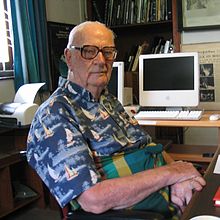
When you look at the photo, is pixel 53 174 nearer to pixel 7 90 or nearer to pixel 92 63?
pixel 92 63

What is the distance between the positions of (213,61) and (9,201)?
6.61ft

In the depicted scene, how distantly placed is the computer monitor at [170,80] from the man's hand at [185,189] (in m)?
1.25

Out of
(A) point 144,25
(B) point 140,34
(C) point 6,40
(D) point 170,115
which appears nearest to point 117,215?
(D) point 170,115

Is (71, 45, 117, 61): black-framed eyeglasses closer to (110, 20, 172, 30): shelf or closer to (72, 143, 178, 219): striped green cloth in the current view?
(72, 143, 178, 219): striped green cloth

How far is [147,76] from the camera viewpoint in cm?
271

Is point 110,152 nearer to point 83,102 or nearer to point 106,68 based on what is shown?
point 83,102

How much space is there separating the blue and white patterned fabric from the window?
55.1 inches

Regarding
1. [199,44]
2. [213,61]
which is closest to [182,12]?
[199,44]

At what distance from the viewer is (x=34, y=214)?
8.14 ft

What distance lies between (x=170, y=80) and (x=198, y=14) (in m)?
0.78

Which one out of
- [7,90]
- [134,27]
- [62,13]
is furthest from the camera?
[134,27]

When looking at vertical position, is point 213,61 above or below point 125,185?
above

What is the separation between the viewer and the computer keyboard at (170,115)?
2391mm

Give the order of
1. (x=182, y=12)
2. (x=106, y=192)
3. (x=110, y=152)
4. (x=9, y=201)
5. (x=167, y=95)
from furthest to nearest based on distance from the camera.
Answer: (x=182, y=12) < (x=167, y=95) < (x=9, y=201) < (x=110, y=152) < (x=106, y=192)
